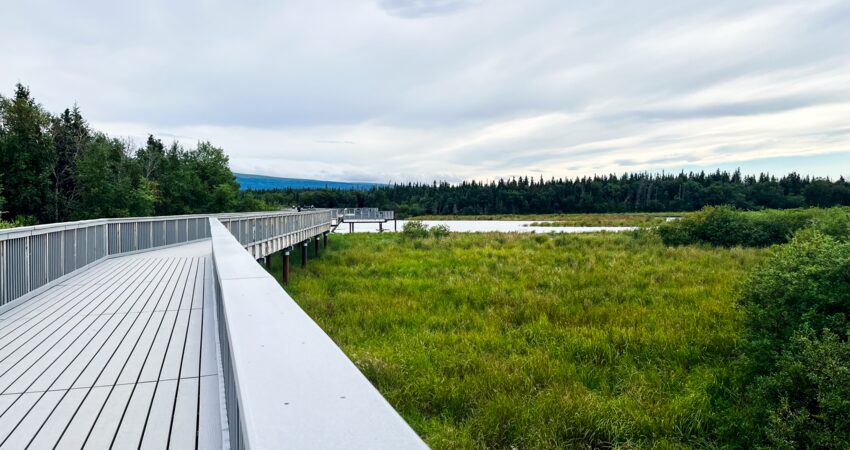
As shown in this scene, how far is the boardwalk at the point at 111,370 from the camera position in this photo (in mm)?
2959

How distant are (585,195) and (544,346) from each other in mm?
121709

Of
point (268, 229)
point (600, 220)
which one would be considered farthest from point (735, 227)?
point (600, 220)

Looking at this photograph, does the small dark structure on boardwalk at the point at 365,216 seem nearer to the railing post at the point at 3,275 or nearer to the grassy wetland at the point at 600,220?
the grassy wetland at the point at 600,220

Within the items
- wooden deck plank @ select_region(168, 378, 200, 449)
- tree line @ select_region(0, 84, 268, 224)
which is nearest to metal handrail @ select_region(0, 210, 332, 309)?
wooden deck plank @ select_region(168, 378, 200, 449)

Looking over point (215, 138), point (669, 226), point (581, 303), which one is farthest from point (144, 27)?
point (215, 138)

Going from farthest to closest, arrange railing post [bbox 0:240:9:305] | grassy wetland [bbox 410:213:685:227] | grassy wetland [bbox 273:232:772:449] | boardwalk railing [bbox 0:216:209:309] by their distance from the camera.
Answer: grassy wetland [bbox 410:213:685:227], boardwalk railing [bbox 0:216:209:309], railing post [bbox 0:240:9:305], grassy wetland [bbox 273:232:772:449]

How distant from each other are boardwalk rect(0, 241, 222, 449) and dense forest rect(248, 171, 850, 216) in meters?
104

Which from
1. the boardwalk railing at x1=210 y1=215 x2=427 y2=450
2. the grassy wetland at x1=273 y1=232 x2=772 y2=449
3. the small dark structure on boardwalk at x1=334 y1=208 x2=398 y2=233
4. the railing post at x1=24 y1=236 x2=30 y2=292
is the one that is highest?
the boardwalk railing at x1=210 y1=215 x2=427 y2=450

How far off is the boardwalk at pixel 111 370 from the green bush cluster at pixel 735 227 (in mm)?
26457

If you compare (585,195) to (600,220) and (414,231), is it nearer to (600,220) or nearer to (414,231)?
(600,220)

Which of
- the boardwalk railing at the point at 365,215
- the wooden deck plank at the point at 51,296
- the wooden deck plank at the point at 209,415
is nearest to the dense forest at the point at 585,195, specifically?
the boardwalk railing at the point at 365,215

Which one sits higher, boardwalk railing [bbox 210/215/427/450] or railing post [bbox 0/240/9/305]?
boardwalk railing [bbox 210/215/427/450]

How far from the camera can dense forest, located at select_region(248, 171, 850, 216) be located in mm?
110438

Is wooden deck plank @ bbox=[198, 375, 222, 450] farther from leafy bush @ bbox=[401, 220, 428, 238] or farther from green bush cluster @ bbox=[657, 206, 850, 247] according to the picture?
leafy bush @ bbox=[401, 220, 428, 238]
